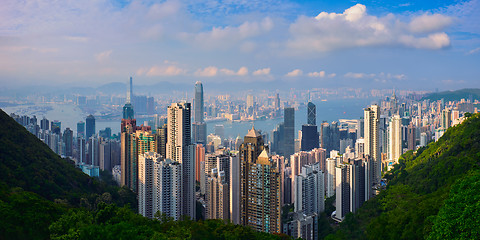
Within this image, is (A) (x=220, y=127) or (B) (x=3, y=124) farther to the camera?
(A) (x=220, y=127)

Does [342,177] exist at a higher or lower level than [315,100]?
lower

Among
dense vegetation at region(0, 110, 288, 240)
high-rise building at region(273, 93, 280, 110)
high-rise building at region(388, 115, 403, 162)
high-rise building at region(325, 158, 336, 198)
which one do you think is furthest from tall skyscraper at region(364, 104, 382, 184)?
high-rise building at region(273, 93, 280, 110)

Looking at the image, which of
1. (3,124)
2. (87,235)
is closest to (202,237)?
(87,235)

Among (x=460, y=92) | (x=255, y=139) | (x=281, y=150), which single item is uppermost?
(x=460, y=92)

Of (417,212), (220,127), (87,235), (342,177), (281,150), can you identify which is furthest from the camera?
(220,127)

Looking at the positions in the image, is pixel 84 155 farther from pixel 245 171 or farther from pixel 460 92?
pixel 460 92

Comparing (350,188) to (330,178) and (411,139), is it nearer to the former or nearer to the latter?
(330,178)

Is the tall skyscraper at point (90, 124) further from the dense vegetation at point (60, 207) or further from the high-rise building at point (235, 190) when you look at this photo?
the high-rise building at point (235, 190)

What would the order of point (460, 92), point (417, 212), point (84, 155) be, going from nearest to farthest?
point (417, 212)
point (84, 155)
point (460, 92)
